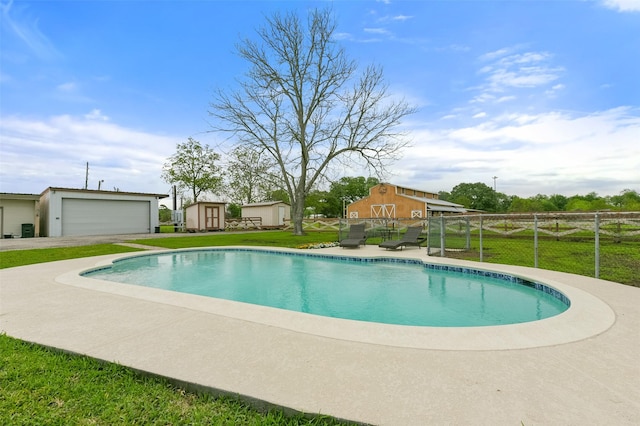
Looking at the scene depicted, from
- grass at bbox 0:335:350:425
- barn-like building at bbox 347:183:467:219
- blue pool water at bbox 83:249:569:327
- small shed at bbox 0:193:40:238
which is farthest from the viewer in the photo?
barn-like building at bbox 347:183:467:219

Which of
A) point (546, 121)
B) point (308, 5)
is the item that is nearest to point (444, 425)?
point (546, 121)

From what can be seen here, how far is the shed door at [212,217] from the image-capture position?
25422mm

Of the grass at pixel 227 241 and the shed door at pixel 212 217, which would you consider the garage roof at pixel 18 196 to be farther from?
the shed door at pixel 212 217

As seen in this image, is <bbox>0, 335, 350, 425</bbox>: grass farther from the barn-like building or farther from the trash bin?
the barn-like building

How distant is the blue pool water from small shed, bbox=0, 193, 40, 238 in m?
14.8

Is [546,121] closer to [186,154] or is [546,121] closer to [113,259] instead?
[113,259]

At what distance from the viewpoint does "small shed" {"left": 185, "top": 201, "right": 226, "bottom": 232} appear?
25.0m

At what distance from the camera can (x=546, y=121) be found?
15.9m

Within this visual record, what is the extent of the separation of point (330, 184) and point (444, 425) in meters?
19.6

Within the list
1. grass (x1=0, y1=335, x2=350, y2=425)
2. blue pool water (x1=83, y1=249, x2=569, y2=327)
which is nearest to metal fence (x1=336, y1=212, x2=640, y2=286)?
→ blue pool water (x1=83, y1=249, x2=569, y2=327)

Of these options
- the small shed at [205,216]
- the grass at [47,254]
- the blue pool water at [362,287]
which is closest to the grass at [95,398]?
the blue pool water at [362,287]

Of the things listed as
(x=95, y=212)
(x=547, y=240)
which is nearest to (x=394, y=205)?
(x=547, y=240)

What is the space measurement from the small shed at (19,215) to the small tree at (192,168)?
1451 centimetres

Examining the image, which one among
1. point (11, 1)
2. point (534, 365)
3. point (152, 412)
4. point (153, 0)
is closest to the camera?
point (152, 412)
